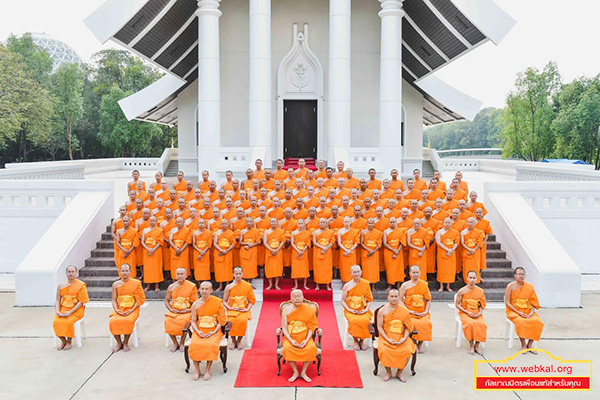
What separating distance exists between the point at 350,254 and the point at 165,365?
4.74m

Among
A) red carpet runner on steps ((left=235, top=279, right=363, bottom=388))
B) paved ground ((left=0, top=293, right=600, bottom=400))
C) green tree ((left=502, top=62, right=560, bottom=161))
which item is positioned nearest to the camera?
paved ground ((left=0, top=293, right=600, bottom=400))

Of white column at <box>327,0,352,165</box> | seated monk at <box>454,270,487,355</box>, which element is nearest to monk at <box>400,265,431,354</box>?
seated monk at <box>454,270,487,355</box>

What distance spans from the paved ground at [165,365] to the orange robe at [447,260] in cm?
104

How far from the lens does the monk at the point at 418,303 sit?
8672mm

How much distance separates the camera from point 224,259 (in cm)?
1166

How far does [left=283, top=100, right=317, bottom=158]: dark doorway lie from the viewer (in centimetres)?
2181

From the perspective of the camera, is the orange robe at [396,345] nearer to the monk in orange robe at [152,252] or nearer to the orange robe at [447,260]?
the orange robe at [447,260]

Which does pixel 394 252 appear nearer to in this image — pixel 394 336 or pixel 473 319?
pixel 473 319

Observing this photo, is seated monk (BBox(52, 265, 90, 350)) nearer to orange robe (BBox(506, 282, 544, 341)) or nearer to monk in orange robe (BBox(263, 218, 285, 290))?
monk in orange robe (BBox(263, 218, 285, 290))

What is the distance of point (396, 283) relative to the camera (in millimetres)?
11969

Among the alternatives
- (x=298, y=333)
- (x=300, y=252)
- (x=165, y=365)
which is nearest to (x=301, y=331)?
(x=298, y=333)

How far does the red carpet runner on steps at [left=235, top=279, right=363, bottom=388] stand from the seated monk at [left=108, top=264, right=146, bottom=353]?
6.48 feet

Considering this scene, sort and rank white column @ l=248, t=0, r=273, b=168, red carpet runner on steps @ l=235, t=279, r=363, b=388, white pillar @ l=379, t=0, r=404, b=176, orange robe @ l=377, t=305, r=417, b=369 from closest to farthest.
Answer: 1. orange robe @ l=377, t=305, r=417, b=369
2. red carpet runner on steps @ l=235, t=279, r=363, b=388
3. white column @ l=248, t=0, r=273, b=168
4. white pillar @ l=379, t=0, r=404, b=176

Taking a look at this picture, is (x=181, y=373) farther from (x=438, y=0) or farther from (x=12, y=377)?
(x=438, y=0)
